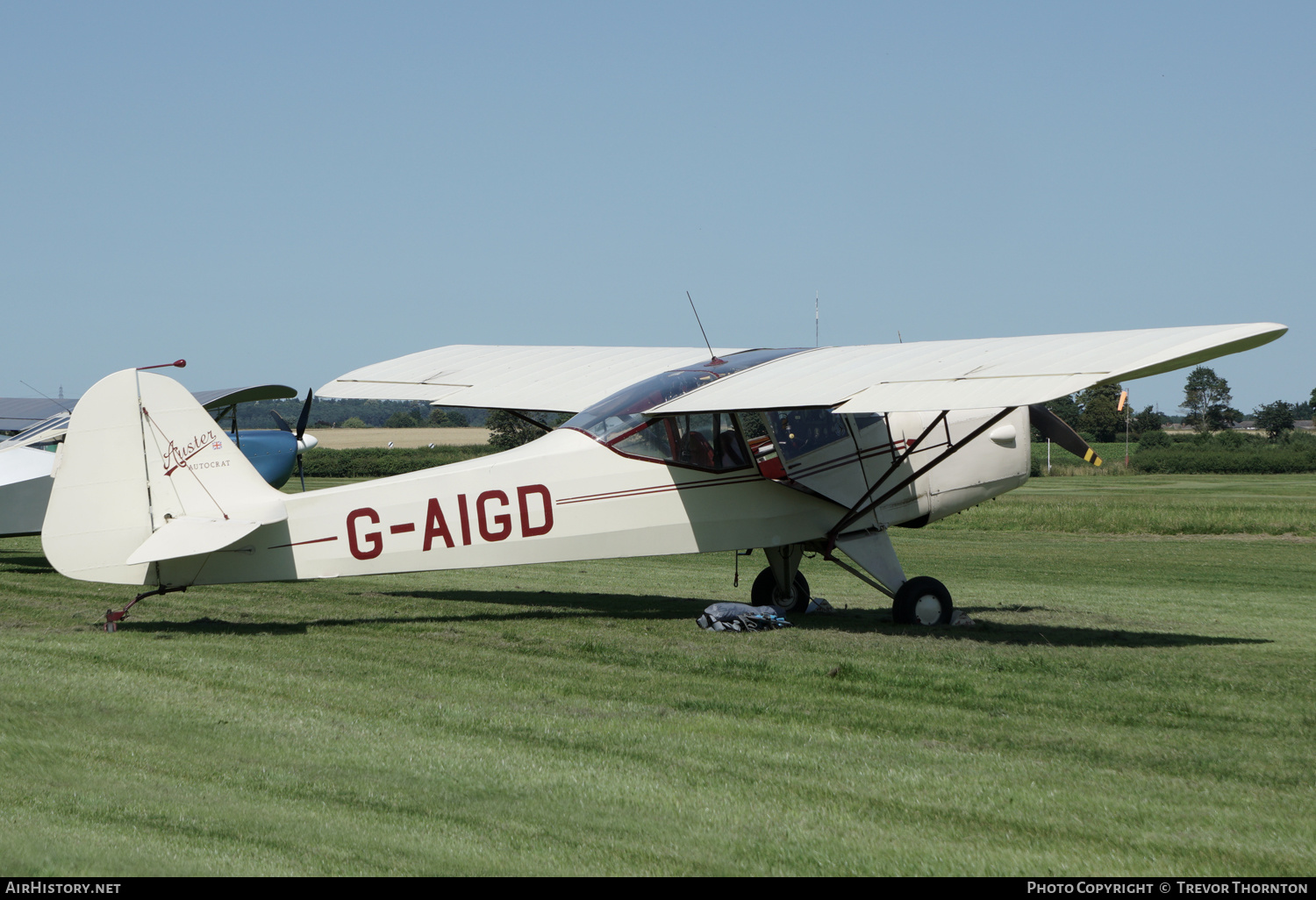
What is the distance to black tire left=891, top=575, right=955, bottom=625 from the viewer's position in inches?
399

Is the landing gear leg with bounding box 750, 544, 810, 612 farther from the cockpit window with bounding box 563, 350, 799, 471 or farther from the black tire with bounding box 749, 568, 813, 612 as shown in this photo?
the cockpit window with bounding box 563, 350, 799, 471

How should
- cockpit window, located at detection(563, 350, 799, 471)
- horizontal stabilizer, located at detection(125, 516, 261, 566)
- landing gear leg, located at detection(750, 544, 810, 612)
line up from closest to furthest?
horizontal stabilizer, located at detection(125, 516, 261, 566) < cockpit window, located at detection(563, 350, 799, 471) < landing gear leg, located at detection(750, 544, 810, 612)

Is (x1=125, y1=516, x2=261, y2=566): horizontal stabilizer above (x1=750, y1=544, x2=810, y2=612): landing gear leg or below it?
above

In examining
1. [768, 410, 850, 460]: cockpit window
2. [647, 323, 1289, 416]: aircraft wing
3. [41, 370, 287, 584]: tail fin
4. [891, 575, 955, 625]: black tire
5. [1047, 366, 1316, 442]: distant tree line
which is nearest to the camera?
[647, 323, 1289, 416]: aircraft wing

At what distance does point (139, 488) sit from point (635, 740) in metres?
4.79

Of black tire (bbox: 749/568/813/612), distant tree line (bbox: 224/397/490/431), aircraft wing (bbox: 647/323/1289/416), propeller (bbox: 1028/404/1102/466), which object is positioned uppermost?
distant tree line (bbox: 224/397/490/431)

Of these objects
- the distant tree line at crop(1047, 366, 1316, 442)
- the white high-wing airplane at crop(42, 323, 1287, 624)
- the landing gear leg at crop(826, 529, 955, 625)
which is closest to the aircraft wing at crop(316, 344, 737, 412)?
the white high-wing airplane at crop(42, 323, 1287, 624)

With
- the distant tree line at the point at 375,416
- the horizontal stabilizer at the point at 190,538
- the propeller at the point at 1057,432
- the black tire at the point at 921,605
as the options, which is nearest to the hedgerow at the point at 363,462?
the distant tree line at the point at 375,416

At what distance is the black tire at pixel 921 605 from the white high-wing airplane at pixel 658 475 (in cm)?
2

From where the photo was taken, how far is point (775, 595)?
37.2ft

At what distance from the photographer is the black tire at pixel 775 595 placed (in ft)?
37.2

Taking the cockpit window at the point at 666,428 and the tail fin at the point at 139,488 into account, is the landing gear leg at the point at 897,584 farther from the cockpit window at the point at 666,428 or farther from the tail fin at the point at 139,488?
the tail fin at the point at 139,488

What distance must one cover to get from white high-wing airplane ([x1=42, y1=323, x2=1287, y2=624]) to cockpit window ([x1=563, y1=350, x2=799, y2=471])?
17 millimetres
